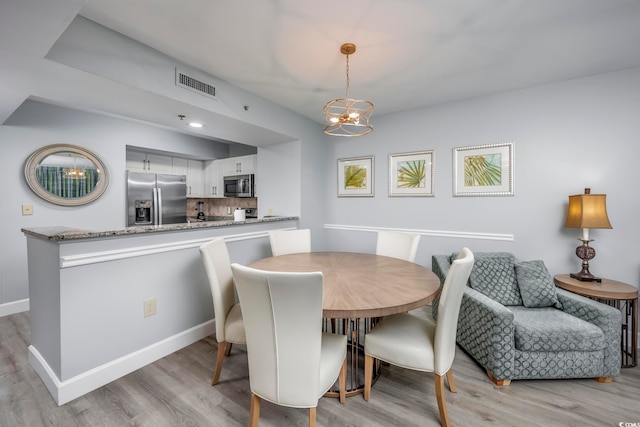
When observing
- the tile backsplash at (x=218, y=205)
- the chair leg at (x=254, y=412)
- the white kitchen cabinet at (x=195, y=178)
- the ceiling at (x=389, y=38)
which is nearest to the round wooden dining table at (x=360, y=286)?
the chair leg at (x=254, y=412)

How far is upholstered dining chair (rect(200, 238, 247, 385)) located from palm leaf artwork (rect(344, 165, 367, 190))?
7.88 feet

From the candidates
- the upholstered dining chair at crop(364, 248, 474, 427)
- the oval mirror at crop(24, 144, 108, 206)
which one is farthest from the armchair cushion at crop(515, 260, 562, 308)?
the oval mirror at crop(24, 144, 108, 206)

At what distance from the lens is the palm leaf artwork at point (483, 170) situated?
9.71 ft

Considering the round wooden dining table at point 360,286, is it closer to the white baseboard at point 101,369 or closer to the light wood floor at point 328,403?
the light wood floor at point 328,403

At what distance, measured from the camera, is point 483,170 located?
3.04 m

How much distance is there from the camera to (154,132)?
427 cm

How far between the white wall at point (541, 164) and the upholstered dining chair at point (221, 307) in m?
2.40

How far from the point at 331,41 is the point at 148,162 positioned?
392 cm

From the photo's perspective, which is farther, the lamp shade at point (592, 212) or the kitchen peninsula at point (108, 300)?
the lamp shade at point (592, 212)

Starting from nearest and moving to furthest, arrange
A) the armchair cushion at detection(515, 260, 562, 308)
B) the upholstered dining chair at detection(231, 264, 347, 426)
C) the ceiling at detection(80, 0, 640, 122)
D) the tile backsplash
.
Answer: the upholstered dining chair at detection(231, 264, 347, 426) < the ceiling at detection(80, 0, 640, 122) < the armchair cushion at detection(515, 260, 562, 308) < the tile backsplash

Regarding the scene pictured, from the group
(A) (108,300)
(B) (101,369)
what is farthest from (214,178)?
(B) (101,369)

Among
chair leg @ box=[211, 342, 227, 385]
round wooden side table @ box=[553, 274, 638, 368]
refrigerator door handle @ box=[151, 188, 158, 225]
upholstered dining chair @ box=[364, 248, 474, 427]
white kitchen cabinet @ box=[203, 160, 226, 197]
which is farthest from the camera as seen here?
white kitchen cabinet @ box=[203, 160, 226, 197]

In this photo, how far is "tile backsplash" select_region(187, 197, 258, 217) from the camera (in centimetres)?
529

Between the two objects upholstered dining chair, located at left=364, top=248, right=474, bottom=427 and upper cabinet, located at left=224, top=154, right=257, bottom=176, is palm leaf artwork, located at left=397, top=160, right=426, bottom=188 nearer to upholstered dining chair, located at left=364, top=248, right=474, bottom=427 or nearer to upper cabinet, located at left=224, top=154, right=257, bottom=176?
upholstered dining chair, located at left=364, top=248, right=474, bottom=427
